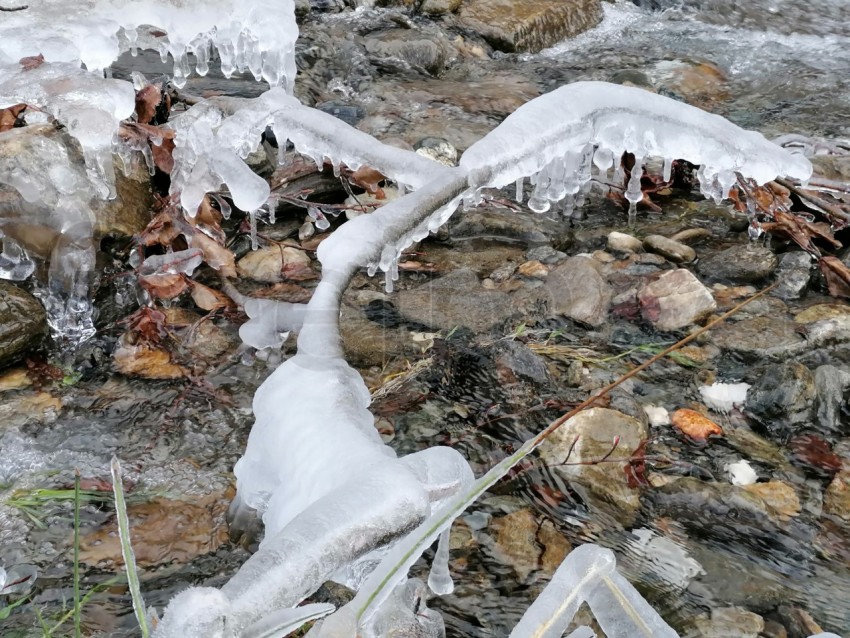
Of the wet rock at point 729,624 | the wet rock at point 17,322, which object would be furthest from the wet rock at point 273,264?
the wet rock at point 729,624

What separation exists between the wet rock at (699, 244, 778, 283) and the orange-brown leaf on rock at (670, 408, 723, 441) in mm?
994

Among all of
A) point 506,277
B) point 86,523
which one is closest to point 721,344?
point 506,277

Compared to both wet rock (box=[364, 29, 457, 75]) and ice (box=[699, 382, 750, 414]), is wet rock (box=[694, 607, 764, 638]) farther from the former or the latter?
wet rock (box=[364, 29, 457, 75])

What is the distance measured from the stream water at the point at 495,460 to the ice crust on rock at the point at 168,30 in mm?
1169

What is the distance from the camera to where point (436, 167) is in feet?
9.75

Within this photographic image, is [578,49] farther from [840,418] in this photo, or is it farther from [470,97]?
[840,418]

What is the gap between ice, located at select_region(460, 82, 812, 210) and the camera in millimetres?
3027

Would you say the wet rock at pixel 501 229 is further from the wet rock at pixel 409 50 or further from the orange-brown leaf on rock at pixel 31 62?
the wet rock at pixel 409 50

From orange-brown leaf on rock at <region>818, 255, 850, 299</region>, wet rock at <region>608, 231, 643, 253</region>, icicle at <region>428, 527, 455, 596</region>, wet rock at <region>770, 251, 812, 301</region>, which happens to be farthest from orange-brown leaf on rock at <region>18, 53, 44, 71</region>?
orange-brown leaf on rock at <region>818, 255, 850, 299</region>

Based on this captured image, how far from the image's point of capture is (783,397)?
2.90 metres

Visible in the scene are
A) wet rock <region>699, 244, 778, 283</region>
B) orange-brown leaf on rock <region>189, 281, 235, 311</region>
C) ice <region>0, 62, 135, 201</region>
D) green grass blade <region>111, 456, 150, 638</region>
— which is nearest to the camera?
green grass blade <region>111, 456, 150, 638</region>

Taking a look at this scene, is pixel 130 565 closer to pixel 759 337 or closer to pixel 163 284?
pixel 163 284

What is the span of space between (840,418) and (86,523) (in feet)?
8.20

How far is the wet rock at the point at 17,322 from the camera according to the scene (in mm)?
2961
